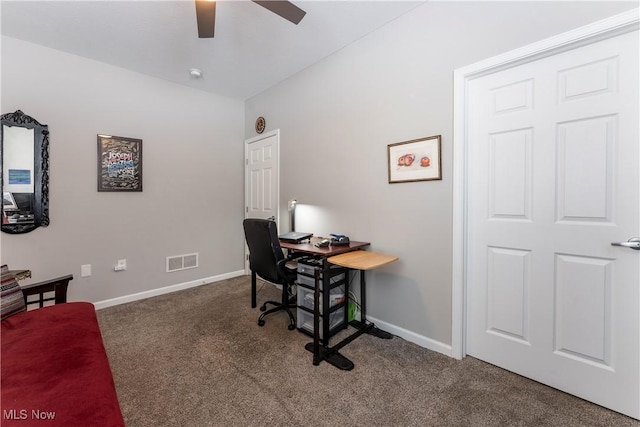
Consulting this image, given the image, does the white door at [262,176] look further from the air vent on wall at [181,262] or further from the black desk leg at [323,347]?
the black desk leg at [323,347]

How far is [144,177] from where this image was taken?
3.16m

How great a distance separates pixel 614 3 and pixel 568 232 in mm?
1200

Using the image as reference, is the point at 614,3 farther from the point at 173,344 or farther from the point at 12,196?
the point at 12,196

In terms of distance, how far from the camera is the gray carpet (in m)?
1.41

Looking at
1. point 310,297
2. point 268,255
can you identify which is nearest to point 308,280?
point 310,297

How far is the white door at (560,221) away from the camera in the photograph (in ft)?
4.60

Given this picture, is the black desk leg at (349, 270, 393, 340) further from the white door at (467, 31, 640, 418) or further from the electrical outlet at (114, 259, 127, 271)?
the electrical outlet at (114, 259, 127, 271)

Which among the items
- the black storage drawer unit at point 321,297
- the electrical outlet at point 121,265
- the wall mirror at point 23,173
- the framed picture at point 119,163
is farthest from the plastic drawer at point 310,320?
the wall mirror at point 23,173

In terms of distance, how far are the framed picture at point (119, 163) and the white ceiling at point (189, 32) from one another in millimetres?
839

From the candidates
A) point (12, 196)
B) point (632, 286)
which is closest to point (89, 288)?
point (12, 196)

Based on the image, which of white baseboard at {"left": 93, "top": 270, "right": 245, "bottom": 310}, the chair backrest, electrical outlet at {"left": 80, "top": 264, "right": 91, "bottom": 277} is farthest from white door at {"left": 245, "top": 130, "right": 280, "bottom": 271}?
electrical outlet at {"left": 80, "top": 264, "right": 91, "bottom": 277}

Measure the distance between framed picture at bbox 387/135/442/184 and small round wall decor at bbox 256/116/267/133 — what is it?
2.04m

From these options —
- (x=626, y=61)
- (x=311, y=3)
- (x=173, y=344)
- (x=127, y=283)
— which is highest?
(x=311, y=3)

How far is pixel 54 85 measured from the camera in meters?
2.62
